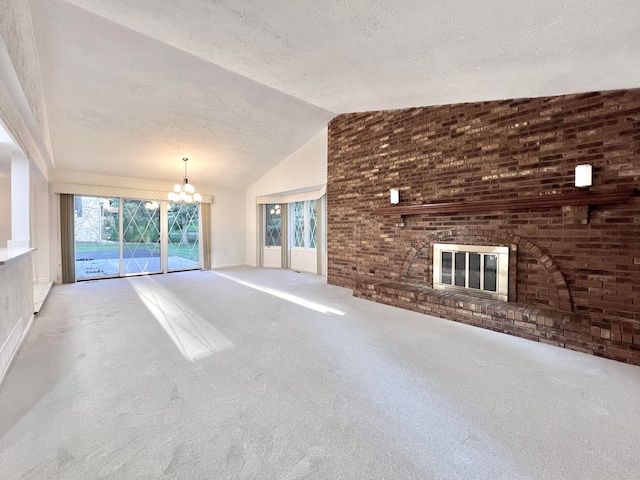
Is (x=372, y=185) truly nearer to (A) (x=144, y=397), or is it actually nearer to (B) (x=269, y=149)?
(B) (x=269, y=149)

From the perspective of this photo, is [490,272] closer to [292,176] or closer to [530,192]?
[530,192]

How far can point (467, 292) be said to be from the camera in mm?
3984

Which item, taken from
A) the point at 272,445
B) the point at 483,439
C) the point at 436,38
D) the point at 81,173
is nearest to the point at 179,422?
the point at 272,445

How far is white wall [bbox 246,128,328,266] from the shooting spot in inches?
256

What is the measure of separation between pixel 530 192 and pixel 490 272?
3.45 ft

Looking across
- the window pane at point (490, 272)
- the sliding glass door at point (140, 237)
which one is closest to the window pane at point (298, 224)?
the sliding glass door at point (140, 237)

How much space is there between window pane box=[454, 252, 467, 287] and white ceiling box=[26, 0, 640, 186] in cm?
196

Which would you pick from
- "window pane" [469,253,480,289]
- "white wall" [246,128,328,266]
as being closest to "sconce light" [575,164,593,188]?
"window pane" [469,253,480,289]

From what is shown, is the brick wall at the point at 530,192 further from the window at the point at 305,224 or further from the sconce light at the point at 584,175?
the window at the point at 305,224

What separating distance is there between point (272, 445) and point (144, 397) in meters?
1.05

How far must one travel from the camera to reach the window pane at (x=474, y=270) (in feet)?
12.8

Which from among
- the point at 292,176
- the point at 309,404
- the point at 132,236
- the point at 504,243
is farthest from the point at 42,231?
the point at 504,243

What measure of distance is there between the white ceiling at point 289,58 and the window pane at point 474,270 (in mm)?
1927

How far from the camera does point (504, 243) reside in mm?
3625
